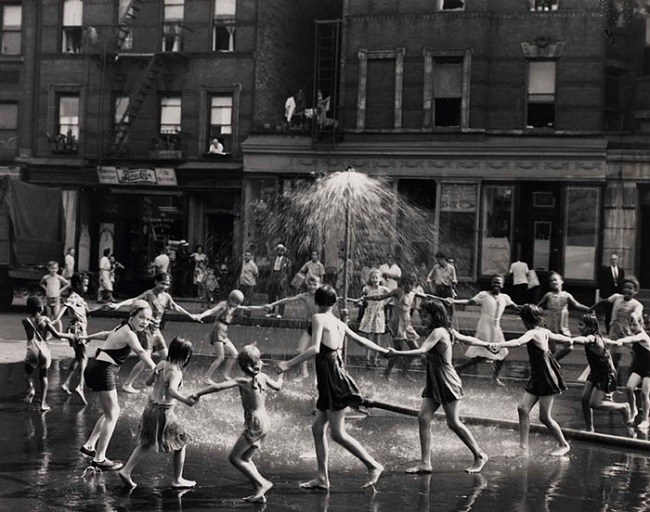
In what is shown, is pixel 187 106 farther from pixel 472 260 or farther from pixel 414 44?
pixel 472 260

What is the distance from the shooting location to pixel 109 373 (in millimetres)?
8281

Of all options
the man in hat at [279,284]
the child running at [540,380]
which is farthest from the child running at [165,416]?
the man in hat at [279,284]

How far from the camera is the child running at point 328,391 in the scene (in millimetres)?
7621

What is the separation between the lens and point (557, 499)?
7672mm

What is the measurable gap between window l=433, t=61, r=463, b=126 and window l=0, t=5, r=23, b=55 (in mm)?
17331

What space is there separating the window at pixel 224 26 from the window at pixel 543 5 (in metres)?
11.0

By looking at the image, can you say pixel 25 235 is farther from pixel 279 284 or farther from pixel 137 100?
pixel 137 100

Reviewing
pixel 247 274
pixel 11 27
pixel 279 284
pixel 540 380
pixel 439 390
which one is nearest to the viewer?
pixel 439 390

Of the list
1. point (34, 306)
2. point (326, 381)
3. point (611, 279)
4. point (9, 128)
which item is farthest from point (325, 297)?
point (9, 128)

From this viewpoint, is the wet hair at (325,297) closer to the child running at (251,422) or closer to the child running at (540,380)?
the child running at (251,422)

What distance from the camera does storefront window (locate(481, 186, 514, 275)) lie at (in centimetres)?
2880

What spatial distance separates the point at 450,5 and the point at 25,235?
16.1 meters

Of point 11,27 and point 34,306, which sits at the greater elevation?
point 11,27

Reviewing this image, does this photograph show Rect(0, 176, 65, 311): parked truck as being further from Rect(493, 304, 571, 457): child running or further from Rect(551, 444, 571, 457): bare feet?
Rect(551, 444, 571, 457): bare feet
